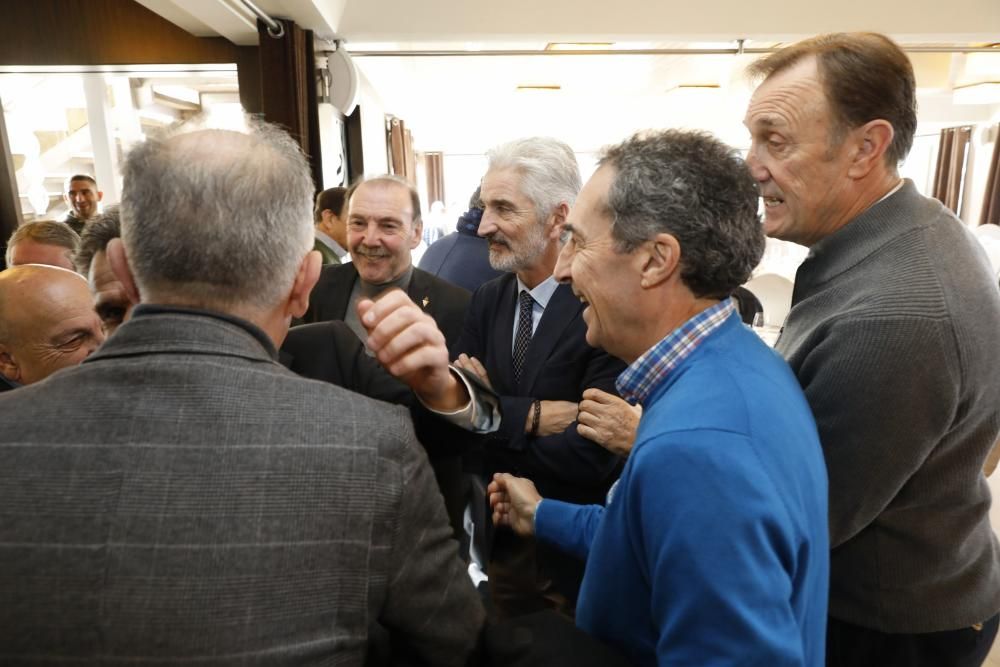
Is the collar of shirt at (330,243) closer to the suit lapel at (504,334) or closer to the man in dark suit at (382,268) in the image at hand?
the man in dark suit at (382,268)

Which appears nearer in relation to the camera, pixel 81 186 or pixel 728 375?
pixel 728 375

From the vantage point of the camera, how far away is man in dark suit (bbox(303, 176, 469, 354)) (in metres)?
2.47

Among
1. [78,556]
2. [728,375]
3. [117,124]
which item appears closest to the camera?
[78,556]

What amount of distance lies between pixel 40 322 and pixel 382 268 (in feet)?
4.08

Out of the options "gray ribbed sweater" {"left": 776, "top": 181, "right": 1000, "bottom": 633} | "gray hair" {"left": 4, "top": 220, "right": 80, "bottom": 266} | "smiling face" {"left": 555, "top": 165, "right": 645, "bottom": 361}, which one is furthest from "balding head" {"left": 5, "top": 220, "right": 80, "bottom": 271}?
"gray ribbed sweater" {"left": 776, "top": 181, "right": 1000, "bottom": 633}

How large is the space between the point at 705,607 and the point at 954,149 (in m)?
11.2

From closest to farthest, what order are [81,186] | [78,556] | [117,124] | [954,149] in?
[78,556]
[81,186]
[117,124]
[954,149]

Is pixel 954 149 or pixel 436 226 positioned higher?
pixel 954 149

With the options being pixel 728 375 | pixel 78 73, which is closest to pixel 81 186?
pixel 78 73

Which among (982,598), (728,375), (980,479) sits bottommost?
(982,598)

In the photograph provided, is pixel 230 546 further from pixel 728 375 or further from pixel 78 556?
pixel 728 375

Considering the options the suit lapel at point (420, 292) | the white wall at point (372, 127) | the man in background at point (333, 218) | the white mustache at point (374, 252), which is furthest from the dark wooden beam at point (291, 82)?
the suit lapel at point (420, 292)

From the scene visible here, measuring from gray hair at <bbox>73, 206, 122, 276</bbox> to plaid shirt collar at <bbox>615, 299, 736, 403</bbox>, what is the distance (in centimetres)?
115

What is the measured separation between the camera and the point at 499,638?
2.76ft
